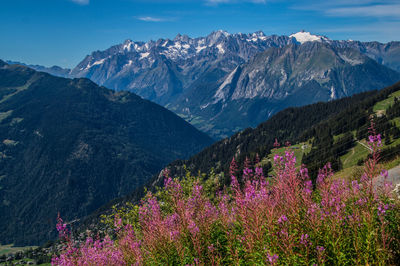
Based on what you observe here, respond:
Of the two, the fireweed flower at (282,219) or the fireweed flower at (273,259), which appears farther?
the fireweed flower at (282,219)

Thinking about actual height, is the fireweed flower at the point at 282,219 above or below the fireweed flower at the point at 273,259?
above

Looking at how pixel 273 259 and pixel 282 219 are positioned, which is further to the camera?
pixel 282 219

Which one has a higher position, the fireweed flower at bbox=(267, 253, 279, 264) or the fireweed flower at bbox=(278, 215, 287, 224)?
the fireweed flower at bbox=(278, 215, 287, 224)

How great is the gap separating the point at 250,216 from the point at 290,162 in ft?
6.77

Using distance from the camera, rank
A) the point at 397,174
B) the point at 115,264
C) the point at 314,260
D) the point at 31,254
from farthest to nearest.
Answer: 1. the point at 31,254
2. the point at 397,174
3. the point at 115,264
4. the point at 314,260

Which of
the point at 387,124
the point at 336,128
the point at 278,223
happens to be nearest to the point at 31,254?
the point at 336,128

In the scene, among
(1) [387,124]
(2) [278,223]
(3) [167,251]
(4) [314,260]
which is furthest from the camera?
(1) [387,124]

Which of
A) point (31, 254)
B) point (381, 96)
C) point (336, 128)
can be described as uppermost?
point (381, 96)

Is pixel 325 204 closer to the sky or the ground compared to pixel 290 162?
closer to the ground

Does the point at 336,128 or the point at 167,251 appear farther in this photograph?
the point at 336,128

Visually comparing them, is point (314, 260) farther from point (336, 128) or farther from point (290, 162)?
point (336, 128)

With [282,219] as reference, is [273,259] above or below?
below

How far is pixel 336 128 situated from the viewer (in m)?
130

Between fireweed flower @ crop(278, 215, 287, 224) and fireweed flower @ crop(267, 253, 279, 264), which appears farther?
fireweed flower @ crop(278, 215, 287, 224)
